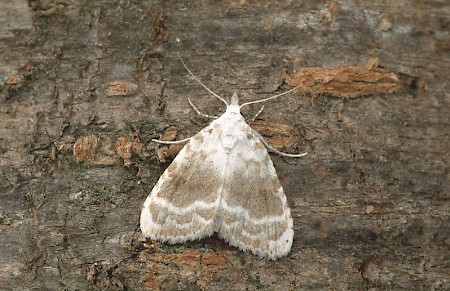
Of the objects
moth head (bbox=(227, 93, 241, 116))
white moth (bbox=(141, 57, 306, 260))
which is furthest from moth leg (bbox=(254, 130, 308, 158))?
moth head (bbox=(227, 93, 241, 116))

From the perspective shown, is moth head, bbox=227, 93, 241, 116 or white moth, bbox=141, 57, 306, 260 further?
moth head, bbox=227, 93, 241, 116

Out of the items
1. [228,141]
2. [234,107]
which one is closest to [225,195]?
[228,141]

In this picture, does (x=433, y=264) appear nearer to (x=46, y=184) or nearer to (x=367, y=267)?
(x=367, y=267)

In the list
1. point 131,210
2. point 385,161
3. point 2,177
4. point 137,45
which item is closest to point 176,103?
point 137,45

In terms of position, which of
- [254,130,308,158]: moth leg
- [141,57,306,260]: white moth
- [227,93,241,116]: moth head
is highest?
[227,93,241,116]: moth head

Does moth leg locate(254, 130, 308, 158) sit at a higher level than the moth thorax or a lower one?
higher

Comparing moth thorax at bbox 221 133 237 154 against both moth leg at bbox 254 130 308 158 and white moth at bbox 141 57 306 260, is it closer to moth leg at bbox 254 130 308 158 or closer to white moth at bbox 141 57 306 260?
white moth at bbox 141 57 306 260

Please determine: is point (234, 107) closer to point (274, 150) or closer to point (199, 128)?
point (199, 128)
